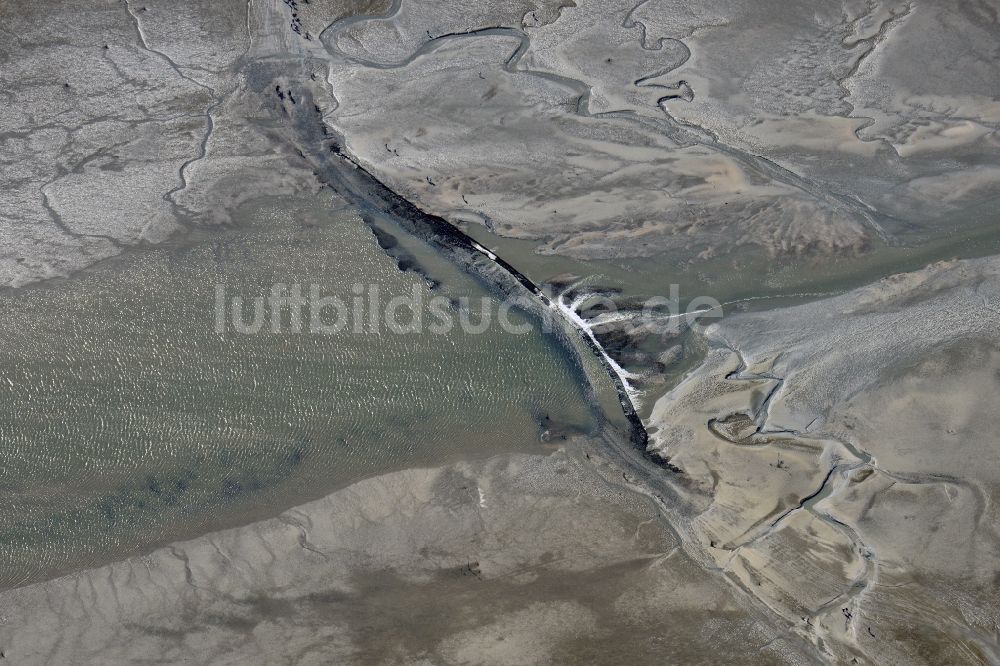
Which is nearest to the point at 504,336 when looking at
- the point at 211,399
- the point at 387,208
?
the point at 387,208

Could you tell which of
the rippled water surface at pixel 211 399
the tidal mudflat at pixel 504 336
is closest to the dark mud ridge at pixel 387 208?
the tidal mudflat at pixel 504 336

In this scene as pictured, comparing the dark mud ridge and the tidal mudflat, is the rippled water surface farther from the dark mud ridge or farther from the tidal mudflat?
the dark mud ridge

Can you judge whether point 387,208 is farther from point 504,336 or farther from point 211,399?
point 211,399

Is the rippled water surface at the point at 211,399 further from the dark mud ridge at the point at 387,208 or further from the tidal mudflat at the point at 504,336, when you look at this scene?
the dark mud ridge at the point at 387,208

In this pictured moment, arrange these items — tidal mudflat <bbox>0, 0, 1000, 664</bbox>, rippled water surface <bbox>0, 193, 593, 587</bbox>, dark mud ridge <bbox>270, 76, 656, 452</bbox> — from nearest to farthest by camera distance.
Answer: tidal mudflat <bbox>0, 0, 1000, 664</bbox>
rippled water surface <bbox>0, 193, 593, 587</bbox>
dark mud ridge <bbox>270, 76, 656, 452</bbox>

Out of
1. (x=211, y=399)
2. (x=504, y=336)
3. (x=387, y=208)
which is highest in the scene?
(x=387, y=208)

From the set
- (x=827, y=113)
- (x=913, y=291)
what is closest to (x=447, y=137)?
(x=827, y=113)

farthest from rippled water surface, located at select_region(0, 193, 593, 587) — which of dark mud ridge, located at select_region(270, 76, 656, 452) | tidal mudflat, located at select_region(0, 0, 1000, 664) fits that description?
dark mud ridge, located at select_region(270, 76, 656, 452)

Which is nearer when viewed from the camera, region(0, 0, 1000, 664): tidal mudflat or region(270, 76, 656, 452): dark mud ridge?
region(0, 0, 1000, 664): tidal mudflat
